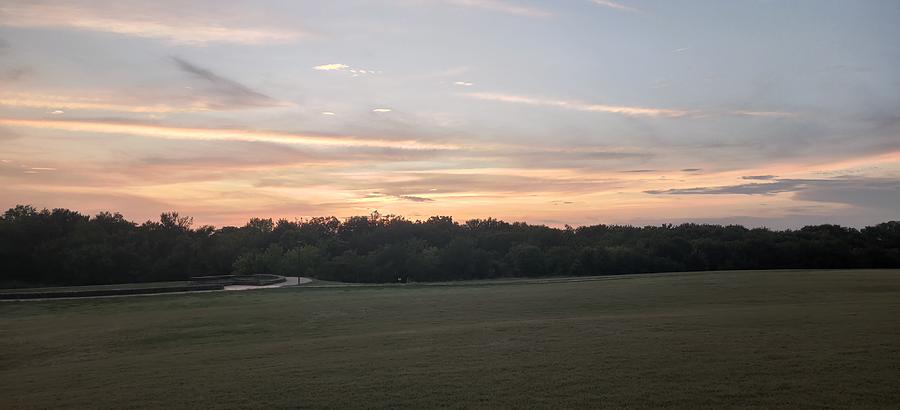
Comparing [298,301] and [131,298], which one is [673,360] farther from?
[131,298]

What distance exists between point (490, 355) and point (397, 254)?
7625 centimetres

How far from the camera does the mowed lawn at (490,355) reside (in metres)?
11.5

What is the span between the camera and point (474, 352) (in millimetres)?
16359

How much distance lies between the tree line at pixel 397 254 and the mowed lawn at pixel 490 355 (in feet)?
145

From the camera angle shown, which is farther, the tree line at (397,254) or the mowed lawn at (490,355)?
the tree line at (397,254)

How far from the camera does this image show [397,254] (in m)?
91.5

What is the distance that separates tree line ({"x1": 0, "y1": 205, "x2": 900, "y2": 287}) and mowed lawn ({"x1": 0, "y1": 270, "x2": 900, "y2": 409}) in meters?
44.1

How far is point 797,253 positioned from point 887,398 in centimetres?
7917

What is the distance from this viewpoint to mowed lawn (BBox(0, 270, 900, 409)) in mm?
11547

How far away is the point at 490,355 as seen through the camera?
1583 cm

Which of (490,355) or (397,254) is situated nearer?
(490,355)

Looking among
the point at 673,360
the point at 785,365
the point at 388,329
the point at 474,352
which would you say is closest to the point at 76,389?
the point at 474,352

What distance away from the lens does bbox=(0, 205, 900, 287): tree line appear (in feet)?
229

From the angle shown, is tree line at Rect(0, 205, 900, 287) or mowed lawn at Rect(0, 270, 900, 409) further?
tree line at Rect(0, 205, 900, 287)
